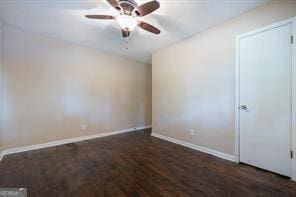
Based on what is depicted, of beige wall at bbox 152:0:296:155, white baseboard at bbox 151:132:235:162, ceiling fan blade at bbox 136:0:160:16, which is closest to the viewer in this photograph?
ceiling fan blade at bbox 136:0:160:16

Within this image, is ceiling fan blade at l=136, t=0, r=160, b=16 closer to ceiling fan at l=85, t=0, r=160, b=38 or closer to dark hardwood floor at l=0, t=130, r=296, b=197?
ceiling fan at l=85, t=0, r=160, b=38

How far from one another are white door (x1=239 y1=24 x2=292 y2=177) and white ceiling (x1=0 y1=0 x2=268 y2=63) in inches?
26.3

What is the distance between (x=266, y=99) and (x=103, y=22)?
3.01 metres

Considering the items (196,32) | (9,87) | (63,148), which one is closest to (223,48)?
(196,32)

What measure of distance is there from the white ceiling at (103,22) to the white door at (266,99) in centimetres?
67

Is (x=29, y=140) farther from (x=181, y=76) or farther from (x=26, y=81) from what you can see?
(x=181, y=76)

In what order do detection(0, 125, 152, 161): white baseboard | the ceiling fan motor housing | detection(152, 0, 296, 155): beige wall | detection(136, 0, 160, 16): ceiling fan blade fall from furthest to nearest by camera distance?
detection(0, 125, 152, 161): white baseboard < detection(152, 0, 296, 155): beige wall < the ceiling fan motor housing < detection(136, 0, 160, 16): ceiling fan blade

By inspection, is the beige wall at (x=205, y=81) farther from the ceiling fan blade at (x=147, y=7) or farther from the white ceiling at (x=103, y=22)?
the ceiling fan blade at (x=147, y=7)

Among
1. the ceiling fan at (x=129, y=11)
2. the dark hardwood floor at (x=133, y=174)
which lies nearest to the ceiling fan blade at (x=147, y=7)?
the ceiling fan at (x=129, y=11)

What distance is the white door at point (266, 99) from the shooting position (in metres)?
Result: 2.03

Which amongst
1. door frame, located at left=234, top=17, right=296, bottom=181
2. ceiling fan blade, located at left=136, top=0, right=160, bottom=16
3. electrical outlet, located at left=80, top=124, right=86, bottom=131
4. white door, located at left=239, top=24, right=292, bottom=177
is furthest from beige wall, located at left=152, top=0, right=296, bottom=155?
electrical outlet, located at left=80, top=124, right=86, bottom=131

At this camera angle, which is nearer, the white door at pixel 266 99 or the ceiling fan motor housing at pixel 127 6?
the ceiling fan motor housing at pixel 127 6

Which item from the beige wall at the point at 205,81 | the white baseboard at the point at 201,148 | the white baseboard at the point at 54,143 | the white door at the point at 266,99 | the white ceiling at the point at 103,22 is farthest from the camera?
the white baseboard at the point at 54,143

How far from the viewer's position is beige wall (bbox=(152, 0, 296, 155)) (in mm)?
2450
